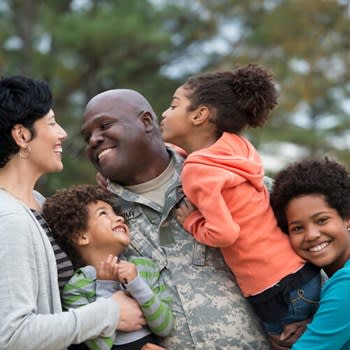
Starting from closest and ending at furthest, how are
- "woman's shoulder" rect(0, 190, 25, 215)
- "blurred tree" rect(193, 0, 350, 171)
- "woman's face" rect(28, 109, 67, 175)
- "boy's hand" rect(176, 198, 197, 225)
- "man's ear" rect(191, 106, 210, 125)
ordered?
"woman's shoulder" rect(0, 190, 25, 215) → "woman's face" rect(28, 109, 67, 175) → "boy's hand" rect(176, 198, 197, 225) → "man's ear" rect(191, 106, 210, 125) → "blurred tree" rect(193, 0, 350, 171)

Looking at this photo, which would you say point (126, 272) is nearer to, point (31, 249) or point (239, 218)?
point (31, 249)

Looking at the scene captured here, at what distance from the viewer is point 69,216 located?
3486mm

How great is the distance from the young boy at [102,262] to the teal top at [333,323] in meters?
0.62

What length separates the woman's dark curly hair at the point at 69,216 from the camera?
3.47 metres

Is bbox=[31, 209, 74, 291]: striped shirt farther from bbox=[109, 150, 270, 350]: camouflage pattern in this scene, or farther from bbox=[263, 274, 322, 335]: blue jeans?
bbox=[263, 274, 322, 335]: blue jeans

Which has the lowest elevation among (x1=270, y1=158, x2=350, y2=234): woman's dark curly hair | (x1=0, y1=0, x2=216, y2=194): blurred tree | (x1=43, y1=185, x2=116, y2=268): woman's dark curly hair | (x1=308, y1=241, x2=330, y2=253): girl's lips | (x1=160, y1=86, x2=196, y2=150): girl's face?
(x1=308, y1=241, x2=330, y2=253): girl's lips

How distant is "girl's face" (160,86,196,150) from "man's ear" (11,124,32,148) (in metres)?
0.74

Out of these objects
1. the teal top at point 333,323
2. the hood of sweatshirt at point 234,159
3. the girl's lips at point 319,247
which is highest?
the hood of sweatshirt at point 234,159

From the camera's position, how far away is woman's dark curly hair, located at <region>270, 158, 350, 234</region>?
345 cm

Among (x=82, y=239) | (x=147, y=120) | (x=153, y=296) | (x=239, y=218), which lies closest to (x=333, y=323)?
(x=239, y=218)

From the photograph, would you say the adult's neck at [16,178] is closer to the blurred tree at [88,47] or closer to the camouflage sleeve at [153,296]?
the camouflage sleeve at [153,296]

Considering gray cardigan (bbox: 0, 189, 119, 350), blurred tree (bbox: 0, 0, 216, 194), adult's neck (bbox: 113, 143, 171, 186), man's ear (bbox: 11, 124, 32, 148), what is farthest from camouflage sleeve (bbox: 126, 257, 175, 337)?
blurred tree (bbox: 0, 0, 216, 194)

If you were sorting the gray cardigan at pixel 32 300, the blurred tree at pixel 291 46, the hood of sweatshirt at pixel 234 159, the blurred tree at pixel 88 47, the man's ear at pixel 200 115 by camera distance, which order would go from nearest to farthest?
the gray cardigan at pixel 32 300
the hood of sweatshirt at pixel 234 159
the man's ear at pixel 200 115
the blurred tree at pixel 88 47
the blurred tree at pixel 291 46

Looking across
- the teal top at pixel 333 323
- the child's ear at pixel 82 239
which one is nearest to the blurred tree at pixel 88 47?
the child's ear at pixel 82 239
